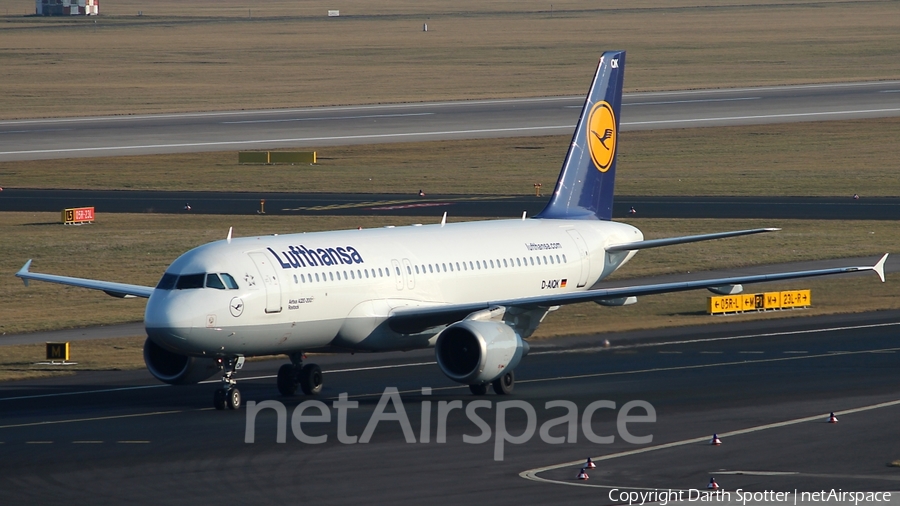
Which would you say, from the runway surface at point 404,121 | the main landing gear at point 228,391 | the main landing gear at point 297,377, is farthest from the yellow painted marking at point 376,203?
the main landing gear at point 228,391

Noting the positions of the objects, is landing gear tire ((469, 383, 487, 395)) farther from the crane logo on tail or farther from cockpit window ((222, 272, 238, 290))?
the crane logo on tail

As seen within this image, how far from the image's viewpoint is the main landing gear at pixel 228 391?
37781mm

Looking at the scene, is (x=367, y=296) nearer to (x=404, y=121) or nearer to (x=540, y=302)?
(x=540, y=302)

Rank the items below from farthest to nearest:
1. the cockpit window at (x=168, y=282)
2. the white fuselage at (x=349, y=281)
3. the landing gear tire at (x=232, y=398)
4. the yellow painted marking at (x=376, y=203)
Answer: the yellow painted marking at (x=376, y=203)
the landing gear tire at (x=232, y=398)
the cockpit window at (x=168, y=282)
the white fuselage at (x=349, y=281)

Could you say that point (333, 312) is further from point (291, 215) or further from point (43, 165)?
point (43, 165)

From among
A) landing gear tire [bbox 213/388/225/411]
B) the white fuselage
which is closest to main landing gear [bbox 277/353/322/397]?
the white fuselage

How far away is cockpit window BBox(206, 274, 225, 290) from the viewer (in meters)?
36.7

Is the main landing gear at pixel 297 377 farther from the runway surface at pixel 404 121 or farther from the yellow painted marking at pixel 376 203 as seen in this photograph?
the runway surface at pixel 404 121

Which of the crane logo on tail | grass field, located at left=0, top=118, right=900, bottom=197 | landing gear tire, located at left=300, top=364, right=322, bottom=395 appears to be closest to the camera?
landing gear tire, located at left=300, top=364, right=322, bottom=395

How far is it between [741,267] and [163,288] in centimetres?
3597

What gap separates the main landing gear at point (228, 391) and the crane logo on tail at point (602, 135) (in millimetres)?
17507

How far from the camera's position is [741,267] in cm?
6656

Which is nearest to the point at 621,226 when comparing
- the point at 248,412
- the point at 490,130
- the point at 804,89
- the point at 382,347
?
the point at 382,347

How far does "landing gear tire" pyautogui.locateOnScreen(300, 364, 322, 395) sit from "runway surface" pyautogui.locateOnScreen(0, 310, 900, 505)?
0.75 meters
